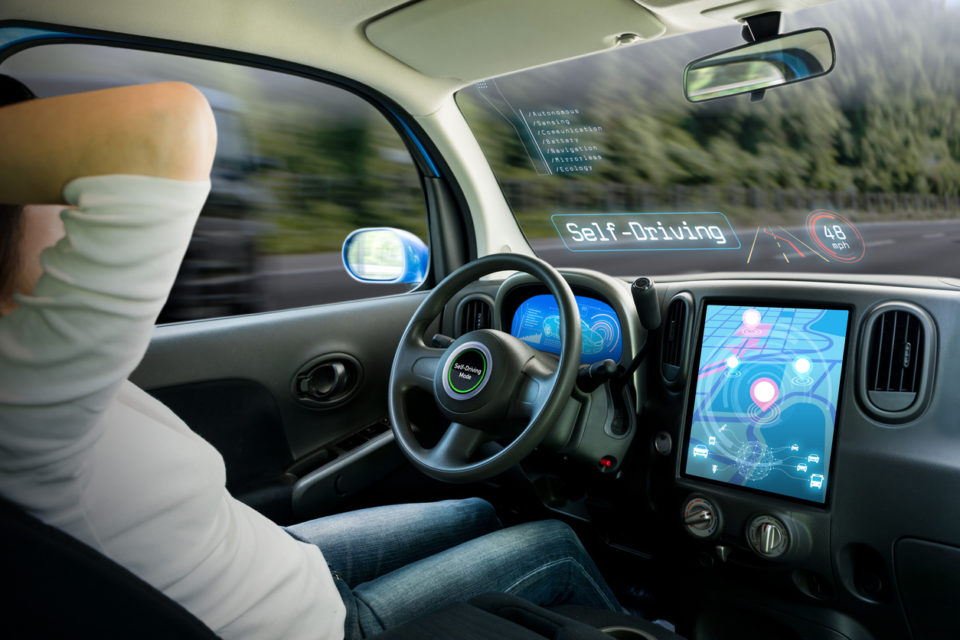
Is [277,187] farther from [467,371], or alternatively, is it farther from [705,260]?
[705,260]

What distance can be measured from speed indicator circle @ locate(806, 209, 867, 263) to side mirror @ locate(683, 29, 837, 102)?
90 centimetres

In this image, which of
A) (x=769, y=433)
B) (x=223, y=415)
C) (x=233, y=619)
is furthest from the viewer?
(x=223, y=415)

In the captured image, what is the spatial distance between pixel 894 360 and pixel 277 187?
2053mm

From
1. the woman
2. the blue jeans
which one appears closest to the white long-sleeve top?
the woman

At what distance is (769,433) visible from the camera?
1.73m

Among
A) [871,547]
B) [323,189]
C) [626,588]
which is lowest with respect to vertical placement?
[626,588]

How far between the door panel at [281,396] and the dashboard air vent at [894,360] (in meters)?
1.60

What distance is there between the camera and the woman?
67 centimetres

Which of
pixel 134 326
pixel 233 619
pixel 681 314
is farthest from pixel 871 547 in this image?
pixel 134 326

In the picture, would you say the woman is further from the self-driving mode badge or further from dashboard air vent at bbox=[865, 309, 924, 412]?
dashboard air vent at bbox=[865, 309, 924, 412]

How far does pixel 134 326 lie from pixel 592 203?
8.35 ft

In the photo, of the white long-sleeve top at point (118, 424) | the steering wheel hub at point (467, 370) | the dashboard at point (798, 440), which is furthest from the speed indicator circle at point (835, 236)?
the white long-sleeve top at point (118, 424)

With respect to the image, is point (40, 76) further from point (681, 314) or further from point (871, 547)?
point (871, 547)

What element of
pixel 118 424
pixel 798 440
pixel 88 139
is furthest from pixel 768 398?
pixel 88 139
